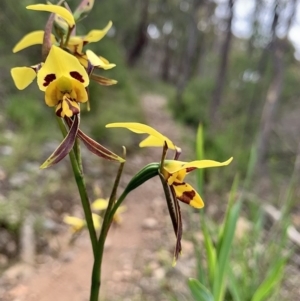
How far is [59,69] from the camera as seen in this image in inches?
35.6


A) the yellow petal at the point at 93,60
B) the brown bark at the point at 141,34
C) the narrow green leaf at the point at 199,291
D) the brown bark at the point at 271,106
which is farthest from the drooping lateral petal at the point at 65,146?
the brown bark at the point at 141,34

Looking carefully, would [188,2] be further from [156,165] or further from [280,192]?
[156,165]

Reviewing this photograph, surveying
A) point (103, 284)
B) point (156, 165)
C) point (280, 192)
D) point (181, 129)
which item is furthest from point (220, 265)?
point (181, 129)

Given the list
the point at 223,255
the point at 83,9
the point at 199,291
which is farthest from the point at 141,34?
the point at 199,291

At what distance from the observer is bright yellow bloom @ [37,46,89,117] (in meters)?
0.89

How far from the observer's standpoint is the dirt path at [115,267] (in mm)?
2508

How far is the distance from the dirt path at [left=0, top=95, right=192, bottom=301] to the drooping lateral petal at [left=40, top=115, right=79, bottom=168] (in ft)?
5.83

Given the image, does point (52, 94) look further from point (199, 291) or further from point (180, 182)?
point (199, 291)

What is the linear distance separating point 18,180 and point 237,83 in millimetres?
6503

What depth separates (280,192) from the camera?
4.66 m

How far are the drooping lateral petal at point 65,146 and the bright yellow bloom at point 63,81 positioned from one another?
3 cm

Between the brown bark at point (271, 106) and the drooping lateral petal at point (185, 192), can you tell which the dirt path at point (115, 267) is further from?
the drooping lateral petal at point (185, 192)

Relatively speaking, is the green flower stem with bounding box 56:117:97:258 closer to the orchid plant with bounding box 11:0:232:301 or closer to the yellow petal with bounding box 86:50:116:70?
the orchid plant with bounding box 11:0:232:301

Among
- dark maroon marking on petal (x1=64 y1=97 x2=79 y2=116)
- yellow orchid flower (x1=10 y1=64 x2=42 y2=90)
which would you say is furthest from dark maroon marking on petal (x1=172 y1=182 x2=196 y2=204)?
yellow orchid flower (x1=10 y1=64 x2=42 y2=90)
